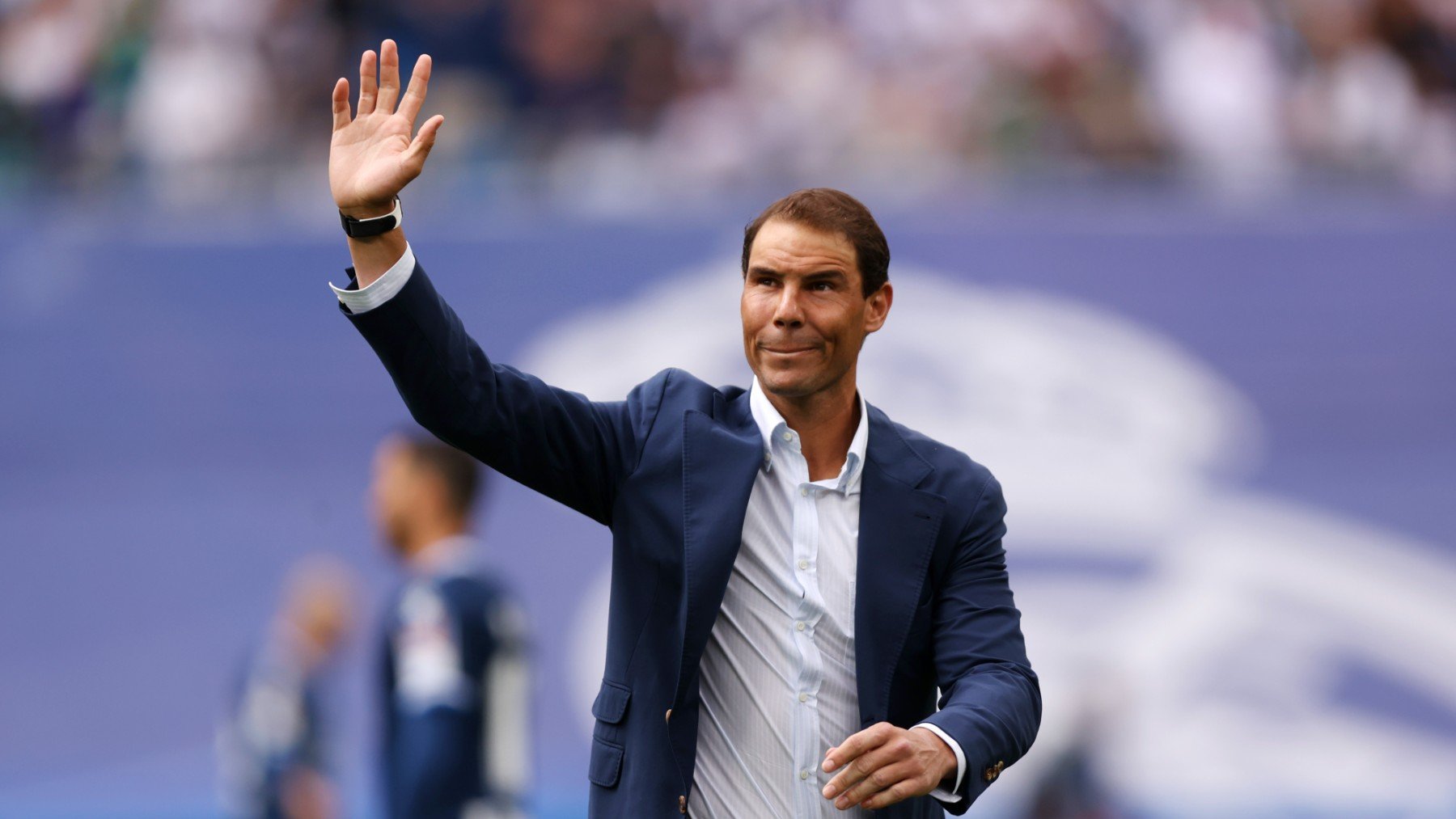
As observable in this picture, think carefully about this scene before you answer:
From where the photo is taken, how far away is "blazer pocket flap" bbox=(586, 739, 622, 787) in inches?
114

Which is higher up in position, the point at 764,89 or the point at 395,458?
the point at 764,89

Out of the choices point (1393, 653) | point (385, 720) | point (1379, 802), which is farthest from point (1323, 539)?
point (385, 720)

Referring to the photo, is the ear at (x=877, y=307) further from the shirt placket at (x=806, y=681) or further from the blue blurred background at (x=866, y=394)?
the blue blurred background at (x=866, y=394)

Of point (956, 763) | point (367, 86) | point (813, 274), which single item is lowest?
point (956, 763)

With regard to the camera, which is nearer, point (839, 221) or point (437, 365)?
point (437, 365)

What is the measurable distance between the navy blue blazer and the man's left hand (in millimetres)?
86

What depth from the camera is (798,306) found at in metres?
2.94

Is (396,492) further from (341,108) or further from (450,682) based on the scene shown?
(341,108)

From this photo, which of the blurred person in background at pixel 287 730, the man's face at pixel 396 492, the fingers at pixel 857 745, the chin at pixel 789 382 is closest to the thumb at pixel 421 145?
the chin at pixel 789 382

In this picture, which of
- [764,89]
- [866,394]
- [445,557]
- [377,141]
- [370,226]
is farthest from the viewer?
[764,89]

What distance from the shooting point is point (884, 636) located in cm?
291

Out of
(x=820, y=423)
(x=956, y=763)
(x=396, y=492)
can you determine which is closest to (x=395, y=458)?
(x=396, y=492)

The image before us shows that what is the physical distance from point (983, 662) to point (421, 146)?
3.85 feet

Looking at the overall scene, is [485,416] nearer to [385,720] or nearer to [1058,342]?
[385,720]
